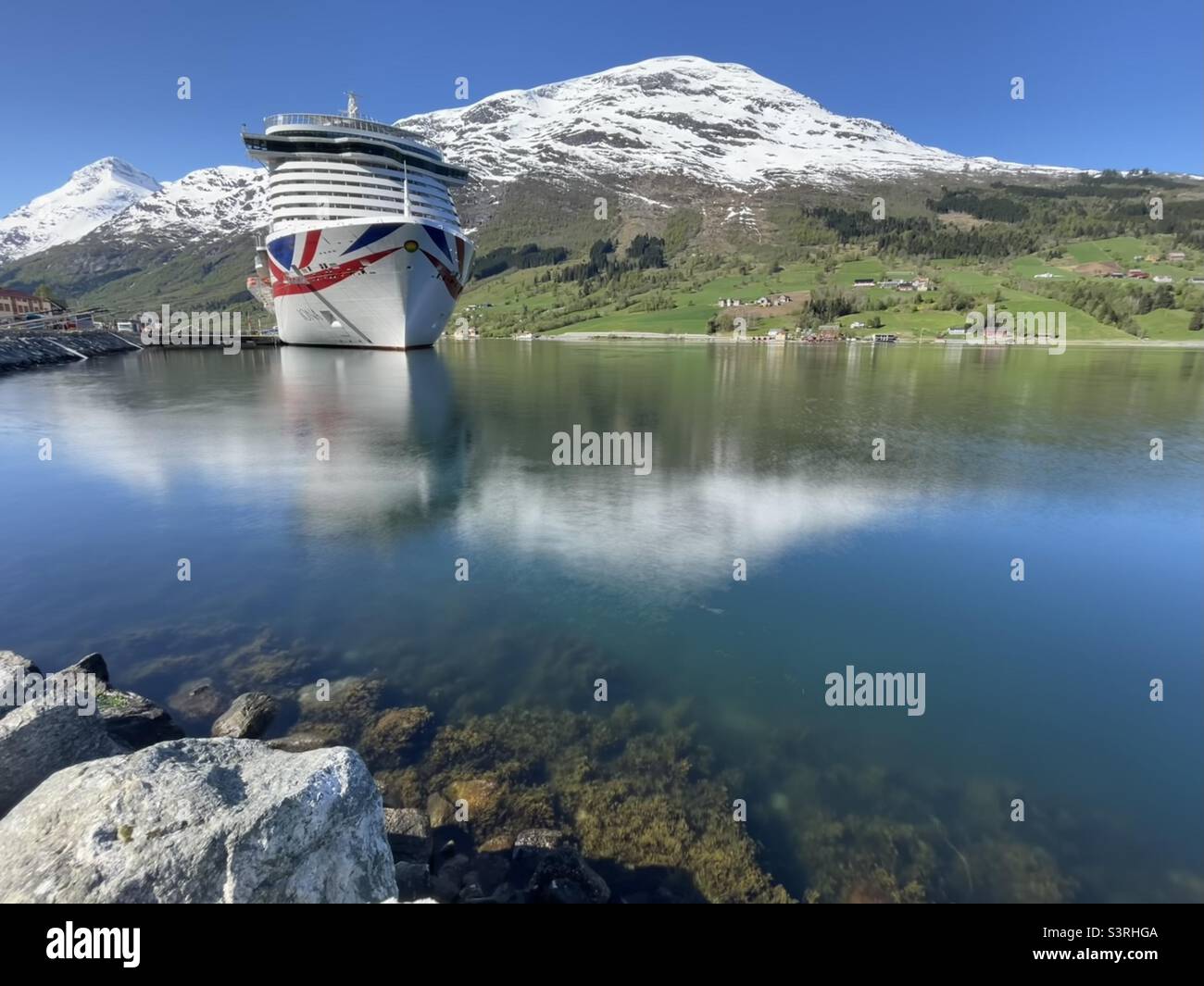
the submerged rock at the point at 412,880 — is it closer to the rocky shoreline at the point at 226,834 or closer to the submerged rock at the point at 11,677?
the rocky shoreline at the point at 226,834

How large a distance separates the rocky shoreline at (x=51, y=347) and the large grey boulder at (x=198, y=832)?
82.1m

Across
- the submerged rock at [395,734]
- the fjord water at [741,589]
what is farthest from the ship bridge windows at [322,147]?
the submerged rock at [395,734]

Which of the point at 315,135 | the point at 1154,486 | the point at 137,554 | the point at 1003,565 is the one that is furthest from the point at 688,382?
the point at 315,135

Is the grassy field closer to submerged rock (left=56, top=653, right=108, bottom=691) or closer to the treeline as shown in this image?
the treeline

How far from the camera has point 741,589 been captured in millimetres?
14445

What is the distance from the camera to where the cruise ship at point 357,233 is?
66.8 metres

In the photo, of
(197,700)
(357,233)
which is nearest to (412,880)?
(197,700)

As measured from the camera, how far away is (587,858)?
7254mm

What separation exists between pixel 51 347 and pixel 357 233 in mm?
45027

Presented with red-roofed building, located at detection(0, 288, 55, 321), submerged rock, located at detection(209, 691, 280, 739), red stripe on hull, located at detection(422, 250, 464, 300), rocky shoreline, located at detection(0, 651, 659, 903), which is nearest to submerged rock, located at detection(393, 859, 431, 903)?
rocky shoreline, located at detection(0, 651, 659, 903)

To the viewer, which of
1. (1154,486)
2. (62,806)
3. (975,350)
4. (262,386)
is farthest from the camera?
(975,350)
